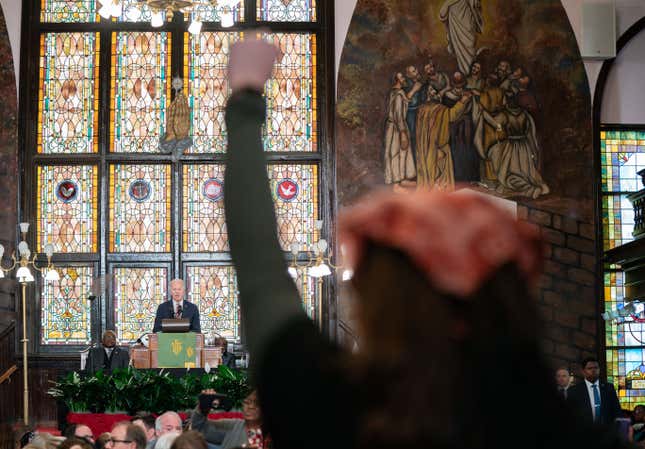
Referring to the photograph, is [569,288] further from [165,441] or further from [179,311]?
[165,441]

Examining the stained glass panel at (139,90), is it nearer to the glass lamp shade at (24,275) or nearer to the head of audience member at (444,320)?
the glass lamp shade at (24,275)

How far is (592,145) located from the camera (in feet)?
54.6

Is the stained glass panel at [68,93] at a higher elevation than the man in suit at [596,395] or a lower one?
higher

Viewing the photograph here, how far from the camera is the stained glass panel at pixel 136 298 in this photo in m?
16.3

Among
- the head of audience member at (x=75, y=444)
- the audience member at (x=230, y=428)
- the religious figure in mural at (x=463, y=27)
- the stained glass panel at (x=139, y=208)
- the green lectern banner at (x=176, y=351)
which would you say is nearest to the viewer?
the head of audience member at (x=75, y=444)

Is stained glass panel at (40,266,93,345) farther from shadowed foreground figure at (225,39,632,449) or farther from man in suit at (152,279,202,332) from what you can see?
shadowed foreground figure at (225,39,632,449)

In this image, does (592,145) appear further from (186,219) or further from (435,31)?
(186,219)

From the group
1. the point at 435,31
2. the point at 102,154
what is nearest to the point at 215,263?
the point at 102,154

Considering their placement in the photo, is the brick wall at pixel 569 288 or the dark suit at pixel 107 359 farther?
the brick wall at pixel 569 288

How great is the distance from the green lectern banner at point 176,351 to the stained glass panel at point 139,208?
471 centimetres

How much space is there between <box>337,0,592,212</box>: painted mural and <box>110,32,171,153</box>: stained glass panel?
9.45 ft

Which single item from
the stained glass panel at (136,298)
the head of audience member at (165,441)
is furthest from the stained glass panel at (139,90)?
the head of audience member at (165,441)

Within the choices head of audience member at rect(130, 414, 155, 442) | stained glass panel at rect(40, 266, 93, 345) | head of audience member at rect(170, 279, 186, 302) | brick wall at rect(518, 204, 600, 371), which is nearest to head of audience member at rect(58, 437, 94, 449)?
head of audience member at rect(130, 414, 155, 442)

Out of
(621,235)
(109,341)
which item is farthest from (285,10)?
(109,341)
